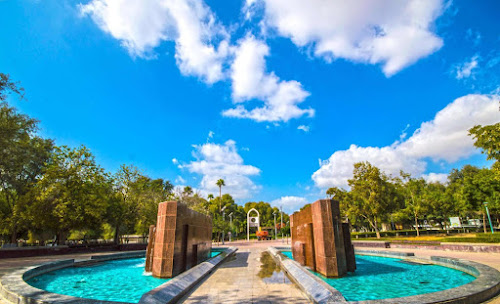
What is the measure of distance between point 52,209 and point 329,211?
22602 mm

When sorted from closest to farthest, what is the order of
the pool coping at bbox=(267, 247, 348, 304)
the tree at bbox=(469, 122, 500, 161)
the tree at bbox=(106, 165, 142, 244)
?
the pool coping at bbox=(267, 247, 348, 304) < the tree at bbox=(469, 122, 500, 161) < the tree at bbox=(106, 165, 142, 244)

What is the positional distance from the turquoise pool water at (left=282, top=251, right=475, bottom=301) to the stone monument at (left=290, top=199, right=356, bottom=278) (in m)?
0.41

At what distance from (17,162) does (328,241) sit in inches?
979

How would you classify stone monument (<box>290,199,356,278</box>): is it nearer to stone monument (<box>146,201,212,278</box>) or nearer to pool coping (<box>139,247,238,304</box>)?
pool coping (<box>139,247,238,304</box>)

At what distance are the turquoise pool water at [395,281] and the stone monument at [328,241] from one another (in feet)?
1.35

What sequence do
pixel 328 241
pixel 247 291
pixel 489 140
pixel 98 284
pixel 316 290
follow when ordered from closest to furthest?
pixel 316 290 < pixel 247 291 < pixel 98 284 < pixel 328 241 < pixel 489 140

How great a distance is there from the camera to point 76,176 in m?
22.4

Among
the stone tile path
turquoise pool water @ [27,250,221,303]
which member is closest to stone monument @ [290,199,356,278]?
the stone tile path

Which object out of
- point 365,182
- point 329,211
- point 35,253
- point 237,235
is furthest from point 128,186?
point 237,235

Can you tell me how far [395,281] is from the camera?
8398 mm

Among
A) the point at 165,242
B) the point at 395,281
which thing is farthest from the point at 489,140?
the point at 165,242

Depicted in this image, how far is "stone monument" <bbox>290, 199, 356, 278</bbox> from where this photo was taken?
9.06 m

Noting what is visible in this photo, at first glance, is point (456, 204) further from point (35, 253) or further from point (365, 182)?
point (35, 253)

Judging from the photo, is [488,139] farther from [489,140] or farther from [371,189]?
[371,189]
